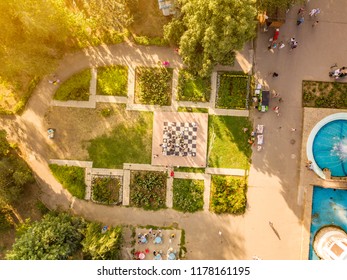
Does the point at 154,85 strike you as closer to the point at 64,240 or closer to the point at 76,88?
the point at 76,88

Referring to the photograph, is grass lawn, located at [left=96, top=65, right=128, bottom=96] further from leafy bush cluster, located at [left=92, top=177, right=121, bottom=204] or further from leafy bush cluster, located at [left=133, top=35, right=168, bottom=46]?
leafy bush cluster, located at [left=92, top=177, right=121, bottom=204]

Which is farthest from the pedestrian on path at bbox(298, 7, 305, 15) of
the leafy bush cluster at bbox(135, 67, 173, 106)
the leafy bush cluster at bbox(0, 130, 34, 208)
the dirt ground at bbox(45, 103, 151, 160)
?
the leafy bush cluster at bbox(0, 130, 34, 208)

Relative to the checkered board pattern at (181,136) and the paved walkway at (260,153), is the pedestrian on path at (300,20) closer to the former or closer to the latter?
the paved walkway at (260,153)


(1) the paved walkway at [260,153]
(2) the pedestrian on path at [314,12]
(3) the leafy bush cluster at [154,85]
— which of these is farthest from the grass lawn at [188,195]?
(2) the pedestrian on path at [314,12]

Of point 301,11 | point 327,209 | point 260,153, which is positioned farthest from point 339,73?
point 327,209

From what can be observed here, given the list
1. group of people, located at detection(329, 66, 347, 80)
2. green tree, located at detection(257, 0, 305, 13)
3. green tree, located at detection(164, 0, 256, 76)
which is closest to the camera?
green tree, located at detection(164, 0, 256, 76)
